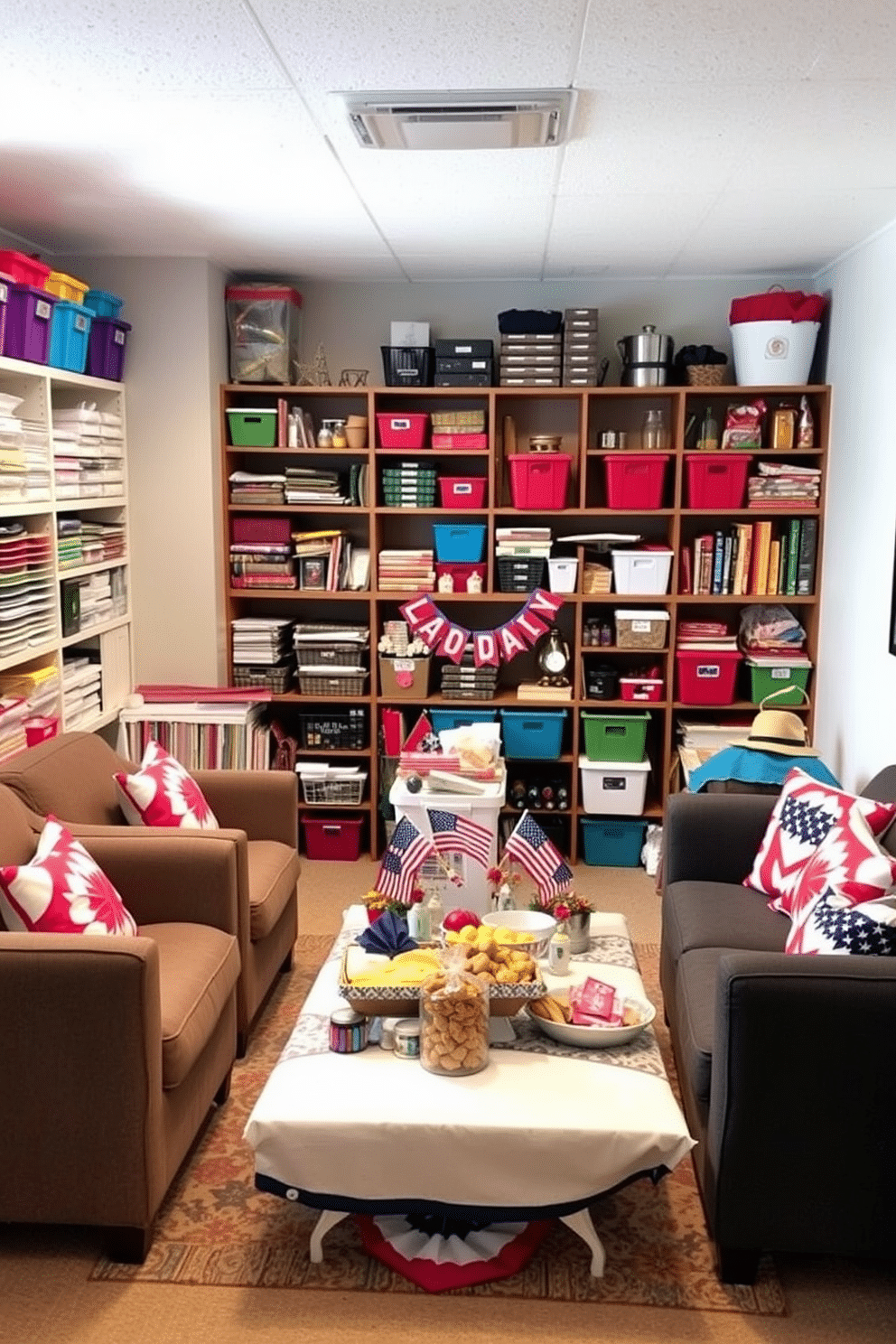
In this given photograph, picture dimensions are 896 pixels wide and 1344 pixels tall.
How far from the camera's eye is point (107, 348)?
4.29 meters

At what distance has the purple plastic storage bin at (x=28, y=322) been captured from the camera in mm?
3451

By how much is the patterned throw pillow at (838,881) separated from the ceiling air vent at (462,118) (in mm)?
1809

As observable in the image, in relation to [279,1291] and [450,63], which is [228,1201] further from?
[450,63]

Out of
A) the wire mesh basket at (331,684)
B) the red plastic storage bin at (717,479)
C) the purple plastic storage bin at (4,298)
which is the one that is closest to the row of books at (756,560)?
the red plastic storage bin at (717,479)

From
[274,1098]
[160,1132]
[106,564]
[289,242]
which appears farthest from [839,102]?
[106,564]

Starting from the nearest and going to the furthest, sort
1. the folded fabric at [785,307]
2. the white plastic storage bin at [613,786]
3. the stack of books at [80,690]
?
the stack of books at [80,690]
the folded fabric at [785,307]
the white plastic storage bin at [613,786]

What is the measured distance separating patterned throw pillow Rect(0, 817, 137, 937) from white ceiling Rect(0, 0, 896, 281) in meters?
1.64

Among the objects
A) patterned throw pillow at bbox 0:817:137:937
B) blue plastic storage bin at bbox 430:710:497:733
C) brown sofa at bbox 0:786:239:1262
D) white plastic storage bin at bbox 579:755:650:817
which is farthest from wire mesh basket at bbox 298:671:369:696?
brown sofa at bbox 0:786:239:1262

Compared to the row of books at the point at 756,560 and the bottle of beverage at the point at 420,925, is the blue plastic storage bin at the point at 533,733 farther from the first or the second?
the bottle of beverage at the point at 420,925

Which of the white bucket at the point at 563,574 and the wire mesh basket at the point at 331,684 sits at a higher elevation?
the white bucket at the point at 563,574

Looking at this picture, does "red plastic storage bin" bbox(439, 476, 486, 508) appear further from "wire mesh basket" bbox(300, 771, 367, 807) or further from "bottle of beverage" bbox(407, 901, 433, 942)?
"bottle of beverage" bbox(407, 901, 433, 942)

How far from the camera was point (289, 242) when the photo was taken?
162 inches

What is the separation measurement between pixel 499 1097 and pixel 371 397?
10.3 ft

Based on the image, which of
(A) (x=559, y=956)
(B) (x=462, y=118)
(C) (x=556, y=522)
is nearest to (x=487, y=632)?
(C) (x=556, y=522)
